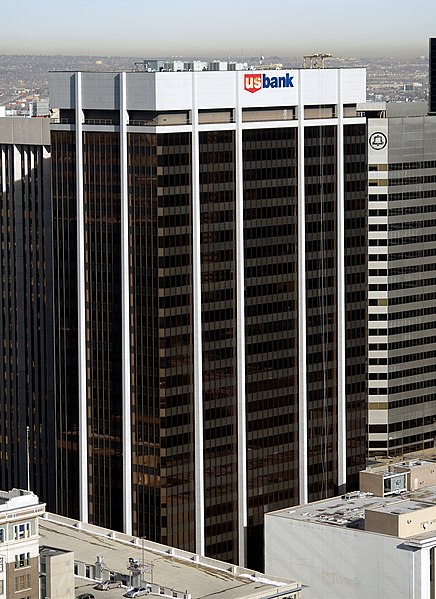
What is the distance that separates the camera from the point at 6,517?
652 ft

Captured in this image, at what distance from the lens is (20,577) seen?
19975 cm

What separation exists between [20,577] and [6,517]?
616 centimetres
